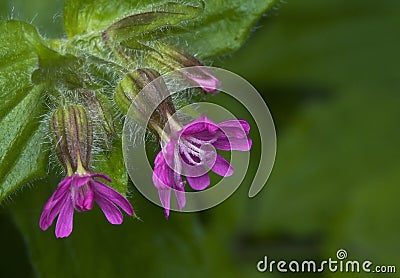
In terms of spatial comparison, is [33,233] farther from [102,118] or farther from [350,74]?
[350,74]

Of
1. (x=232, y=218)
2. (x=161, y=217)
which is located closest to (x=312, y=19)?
(x=232, y=218)

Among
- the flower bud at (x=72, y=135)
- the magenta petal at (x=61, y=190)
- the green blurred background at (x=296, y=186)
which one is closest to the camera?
the magenta petal at (x=61, y=190)

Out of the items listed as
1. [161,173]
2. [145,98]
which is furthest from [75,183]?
[145,98]

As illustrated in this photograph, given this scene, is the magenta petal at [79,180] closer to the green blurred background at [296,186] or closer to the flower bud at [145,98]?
the flower bud at [145,98]

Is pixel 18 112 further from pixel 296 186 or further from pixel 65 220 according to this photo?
pixel 296 186

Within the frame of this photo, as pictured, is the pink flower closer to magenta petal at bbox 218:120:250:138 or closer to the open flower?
the open flower

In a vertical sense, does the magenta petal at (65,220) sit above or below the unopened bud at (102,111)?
below

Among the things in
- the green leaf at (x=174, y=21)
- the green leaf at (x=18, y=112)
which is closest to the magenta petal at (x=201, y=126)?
the green leaf at (x=174, y=21)
